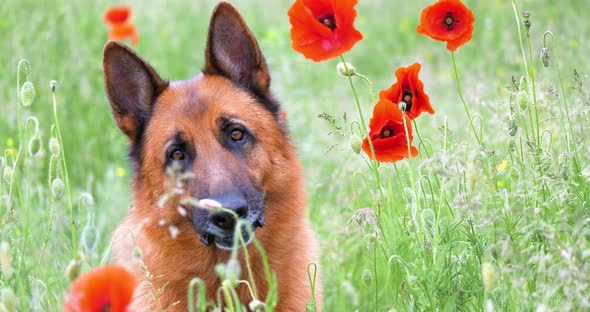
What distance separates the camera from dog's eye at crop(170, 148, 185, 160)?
11.2ft

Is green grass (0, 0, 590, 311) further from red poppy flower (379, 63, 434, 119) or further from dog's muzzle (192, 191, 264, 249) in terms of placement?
dog's muzzle (192, 191, 264, 249)

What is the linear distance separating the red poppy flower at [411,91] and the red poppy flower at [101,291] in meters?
1.27

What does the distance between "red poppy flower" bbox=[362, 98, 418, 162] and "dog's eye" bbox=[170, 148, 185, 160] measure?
1.03m

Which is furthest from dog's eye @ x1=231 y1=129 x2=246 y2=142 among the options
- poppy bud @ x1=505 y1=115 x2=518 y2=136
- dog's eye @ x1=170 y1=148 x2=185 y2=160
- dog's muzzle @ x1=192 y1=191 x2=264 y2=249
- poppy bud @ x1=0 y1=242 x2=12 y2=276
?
poppy bud @ x1=0 y1=242 x2=12 y2=276

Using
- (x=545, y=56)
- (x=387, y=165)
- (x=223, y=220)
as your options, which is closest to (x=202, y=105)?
(x=223, y=220)

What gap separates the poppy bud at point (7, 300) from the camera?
2.06m

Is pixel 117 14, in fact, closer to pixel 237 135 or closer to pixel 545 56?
pixel 237 135

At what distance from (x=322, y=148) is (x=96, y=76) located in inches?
86.1

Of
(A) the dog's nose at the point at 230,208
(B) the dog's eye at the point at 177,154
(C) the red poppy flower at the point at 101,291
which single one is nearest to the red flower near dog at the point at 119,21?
(B) the dog's eye at the point at 177,154

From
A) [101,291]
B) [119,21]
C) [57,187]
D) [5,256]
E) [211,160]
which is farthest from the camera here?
[119,21]

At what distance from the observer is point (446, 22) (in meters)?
2.77

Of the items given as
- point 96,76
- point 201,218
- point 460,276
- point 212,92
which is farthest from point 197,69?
point 460,276

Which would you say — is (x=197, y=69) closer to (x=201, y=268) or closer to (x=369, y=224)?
(x=201, y=268)

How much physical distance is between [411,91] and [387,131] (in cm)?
18
